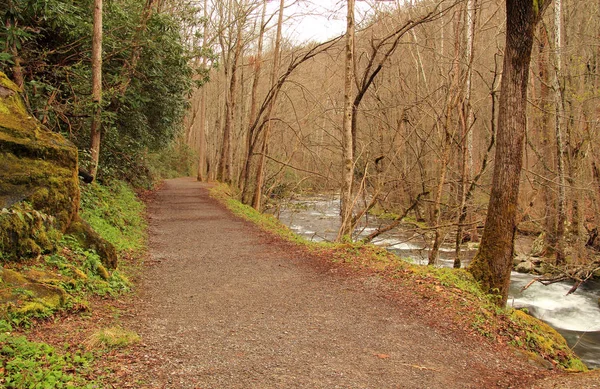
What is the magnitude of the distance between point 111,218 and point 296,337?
6.67 meters

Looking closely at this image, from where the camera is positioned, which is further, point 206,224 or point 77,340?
point 206,224

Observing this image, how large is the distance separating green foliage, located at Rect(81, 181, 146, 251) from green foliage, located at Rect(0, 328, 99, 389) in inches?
184

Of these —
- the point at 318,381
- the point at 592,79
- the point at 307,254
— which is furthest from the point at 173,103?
the point at 592,79

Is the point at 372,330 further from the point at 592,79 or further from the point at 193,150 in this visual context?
the point at 193,150

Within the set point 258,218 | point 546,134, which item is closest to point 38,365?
point 258,218

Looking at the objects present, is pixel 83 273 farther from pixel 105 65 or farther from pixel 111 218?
pixel 105 65

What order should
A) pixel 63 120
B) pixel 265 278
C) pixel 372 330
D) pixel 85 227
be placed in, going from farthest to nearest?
pixel 63 120 → pixel 265 278 → pixel 85 227 → pixel 372 330

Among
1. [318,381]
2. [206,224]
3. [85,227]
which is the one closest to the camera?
[318,381]

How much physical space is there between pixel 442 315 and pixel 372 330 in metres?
1.15

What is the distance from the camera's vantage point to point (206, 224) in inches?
490

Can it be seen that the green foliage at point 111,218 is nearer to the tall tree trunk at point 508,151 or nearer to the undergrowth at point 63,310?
the undergrowth at point 63,310

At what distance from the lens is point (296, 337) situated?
15.5ft

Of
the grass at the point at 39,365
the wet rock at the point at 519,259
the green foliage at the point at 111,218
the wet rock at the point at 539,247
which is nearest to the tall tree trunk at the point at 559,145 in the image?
the wet rock at the point at 519,259

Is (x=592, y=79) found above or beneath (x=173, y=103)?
above
